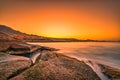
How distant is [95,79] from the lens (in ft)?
64.6

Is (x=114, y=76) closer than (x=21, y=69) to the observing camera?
No

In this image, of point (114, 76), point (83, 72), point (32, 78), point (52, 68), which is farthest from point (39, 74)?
point (114, 76)

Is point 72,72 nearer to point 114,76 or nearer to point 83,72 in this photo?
point 83,72

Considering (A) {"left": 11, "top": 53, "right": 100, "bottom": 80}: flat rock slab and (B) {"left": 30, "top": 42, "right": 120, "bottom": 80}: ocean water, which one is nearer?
(A) {"left": 11, "top": 53, "right": 100, "bottom": 80}: flat rock slab

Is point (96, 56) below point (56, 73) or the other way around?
below

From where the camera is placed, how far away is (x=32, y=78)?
1761cm

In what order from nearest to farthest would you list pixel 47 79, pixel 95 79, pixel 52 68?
pixel 47 79 → pixel 95 79 → pixel 52 68

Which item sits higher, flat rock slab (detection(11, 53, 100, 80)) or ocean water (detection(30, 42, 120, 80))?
flat rock slab (detection(11, 53, 100, 80))

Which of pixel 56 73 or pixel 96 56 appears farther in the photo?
pixel 96 56

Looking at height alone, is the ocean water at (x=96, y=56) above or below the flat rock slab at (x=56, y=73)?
below

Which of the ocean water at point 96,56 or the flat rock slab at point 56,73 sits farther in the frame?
the ocean water at point 96,56

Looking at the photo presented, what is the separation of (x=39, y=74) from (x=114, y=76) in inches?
358

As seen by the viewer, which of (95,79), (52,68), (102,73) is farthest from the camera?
(102,73)

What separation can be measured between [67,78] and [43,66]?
13.2 feet
